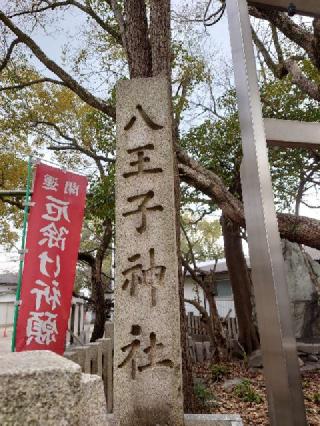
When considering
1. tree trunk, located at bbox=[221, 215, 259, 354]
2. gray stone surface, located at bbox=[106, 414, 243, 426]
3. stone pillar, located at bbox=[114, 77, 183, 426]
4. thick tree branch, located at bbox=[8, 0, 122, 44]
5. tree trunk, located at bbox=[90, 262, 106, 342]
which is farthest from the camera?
tree trunk, located at bbox=[90, 262, 106, 342]

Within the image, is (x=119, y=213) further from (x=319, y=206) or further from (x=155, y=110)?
(x=319, y=206)

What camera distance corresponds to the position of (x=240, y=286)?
11.9m

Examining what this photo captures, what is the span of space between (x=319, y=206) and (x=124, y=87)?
39.2 feet

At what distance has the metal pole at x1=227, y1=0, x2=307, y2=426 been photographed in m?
1.06

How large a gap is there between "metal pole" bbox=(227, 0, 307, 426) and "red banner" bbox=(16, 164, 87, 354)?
14.9 ft

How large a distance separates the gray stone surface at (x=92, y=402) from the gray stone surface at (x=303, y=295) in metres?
11.8

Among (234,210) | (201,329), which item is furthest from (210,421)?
(201,329)

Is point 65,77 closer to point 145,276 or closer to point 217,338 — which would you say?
point 145,276

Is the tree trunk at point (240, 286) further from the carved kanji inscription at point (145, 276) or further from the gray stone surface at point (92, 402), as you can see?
the gray stone surface at point (92, 402)

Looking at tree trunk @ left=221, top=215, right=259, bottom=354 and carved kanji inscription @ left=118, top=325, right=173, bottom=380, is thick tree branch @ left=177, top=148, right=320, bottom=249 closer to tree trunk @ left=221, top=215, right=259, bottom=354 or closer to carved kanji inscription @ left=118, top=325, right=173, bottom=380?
carved kanji inscription @ left=118, top=325, right=173, bottom=380

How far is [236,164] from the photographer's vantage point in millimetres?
9906

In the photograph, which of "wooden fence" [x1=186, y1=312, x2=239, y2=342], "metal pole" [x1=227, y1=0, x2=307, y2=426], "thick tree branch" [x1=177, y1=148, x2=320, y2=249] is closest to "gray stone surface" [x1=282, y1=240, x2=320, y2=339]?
"wooden fence" [x1=186, y1=312, x2=239, y2=342]

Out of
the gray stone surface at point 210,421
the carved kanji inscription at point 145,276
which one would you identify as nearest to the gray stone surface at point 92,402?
the carved kanji inscription at point 145,276

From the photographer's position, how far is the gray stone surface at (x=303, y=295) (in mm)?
12438
